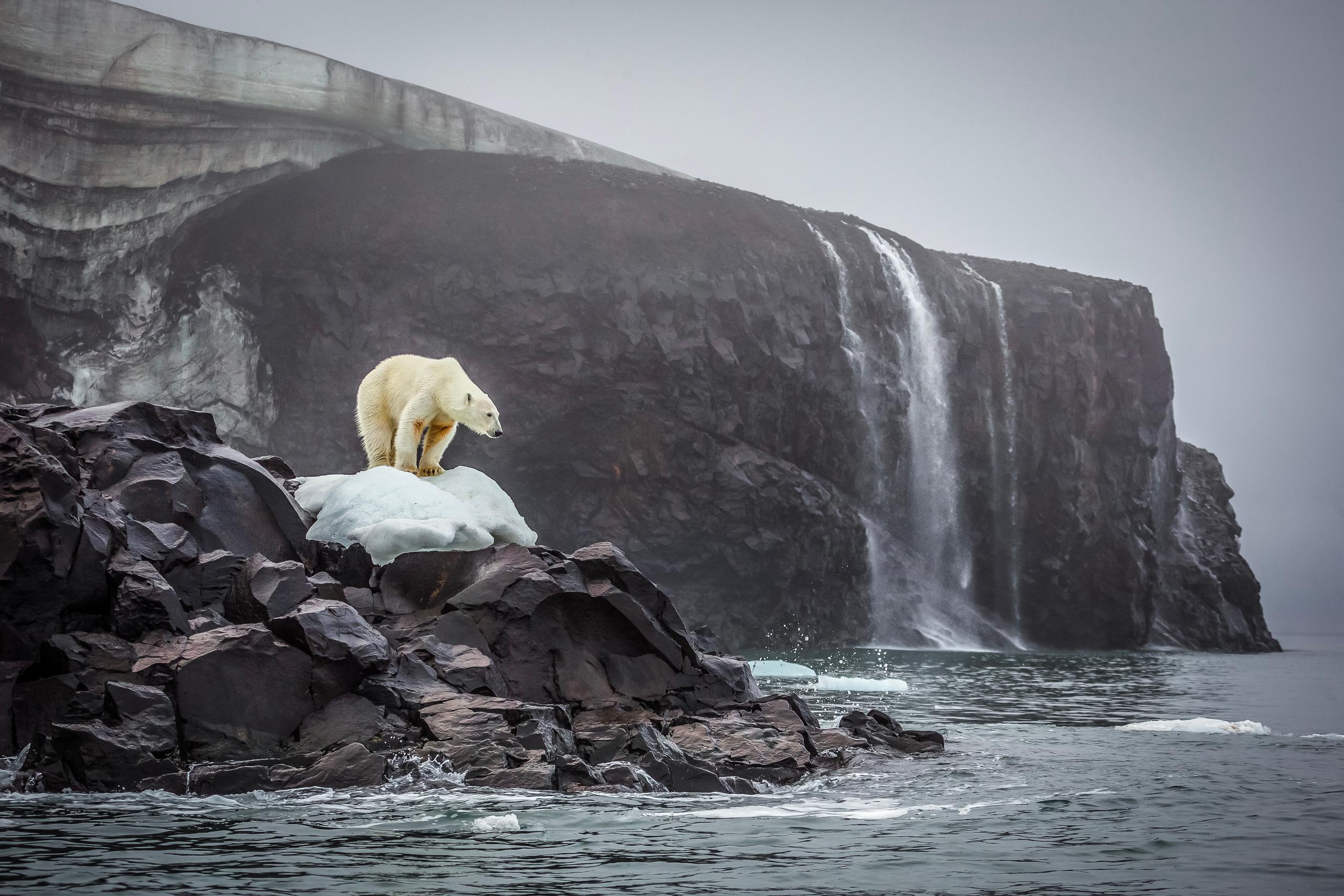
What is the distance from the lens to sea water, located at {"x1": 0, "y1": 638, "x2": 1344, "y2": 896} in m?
6.44

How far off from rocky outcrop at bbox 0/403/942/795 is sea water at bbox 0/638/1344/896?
45 cm

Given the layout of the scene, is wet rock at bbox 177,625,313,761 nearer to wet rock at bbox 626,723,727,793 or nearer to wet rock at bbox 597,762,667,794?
wet rock at bbox 597,762,667,794

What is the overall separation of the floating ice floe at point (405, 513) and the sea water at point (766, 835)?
461 cm

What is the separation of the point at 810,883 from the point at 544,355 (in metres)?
32.5

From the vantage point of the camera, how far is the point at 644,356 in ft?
127

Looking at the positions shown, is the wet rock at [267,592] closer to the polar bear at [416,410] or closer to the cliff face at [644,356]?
the polar bear at [416,410]

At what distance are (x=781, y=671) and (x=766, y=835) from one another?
53.3 feet

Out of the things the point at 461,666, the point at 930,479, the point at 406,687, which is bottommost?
the point at 406,687

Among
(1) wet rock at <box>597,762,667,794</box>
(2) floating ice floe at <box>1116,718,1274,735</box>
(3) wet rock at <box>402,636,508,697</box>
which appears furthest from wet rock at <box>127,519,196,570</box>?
(2) floating ice floe at <box>1116,718,1274,735</box>

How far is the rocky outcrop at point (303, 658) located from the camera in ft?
29.8

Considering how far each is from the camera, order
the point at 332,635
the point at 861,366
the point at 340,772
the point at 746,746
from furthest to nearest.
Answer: the point at 861,366
the point at 746,746
the point at 332,635
the point at 340,772

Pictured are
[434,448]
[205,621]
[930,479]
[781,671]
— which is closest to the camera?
[205,621]

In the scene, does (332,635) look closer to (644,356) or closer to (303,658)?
(303,658)

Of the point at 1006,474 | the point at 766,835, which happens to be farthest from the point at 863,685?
the point at 1006,474
